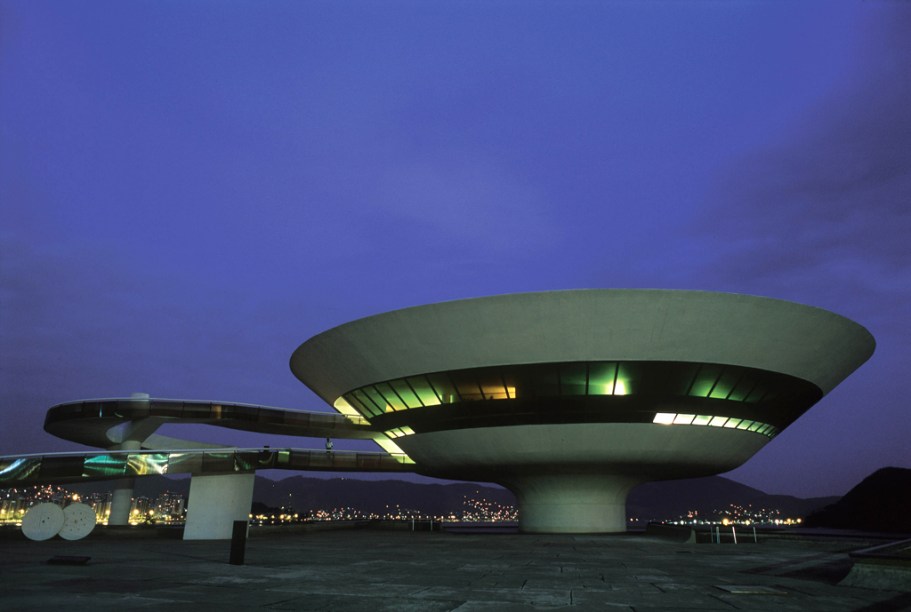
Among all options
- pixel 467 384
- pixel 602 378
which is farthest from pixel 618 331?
pixel 467 384

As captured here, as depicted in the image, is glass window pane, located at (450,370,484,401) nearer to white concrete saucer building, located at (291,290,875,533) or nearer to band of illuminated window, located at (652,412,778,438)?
white concrete saucer building, located at (291,290,875,533)

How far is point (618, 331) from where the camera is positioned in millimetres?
27859

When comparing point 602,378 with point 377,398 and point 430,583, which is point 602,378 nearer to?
point 377,398

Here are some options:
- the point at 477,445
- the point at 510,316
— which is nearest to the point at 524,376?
the point at 510,316

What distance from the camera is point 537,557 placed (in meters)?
19.3

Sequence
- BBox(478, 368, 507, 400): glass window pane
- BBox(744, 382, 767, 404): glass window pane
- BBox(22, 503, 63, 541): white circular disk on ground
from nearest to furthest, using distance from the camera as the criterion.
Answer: BBox(22, 503, 63, 541): white circular disk on ground < BBox(478, 368, 507, 400): glass window pane < BBox(744, 382, 767, 404): glass window pane

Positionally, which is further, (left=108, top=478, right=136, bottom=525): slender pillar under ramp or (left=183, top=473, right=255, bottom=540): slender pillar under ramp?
(left=108, top=478, right=136, bottom=525): slender pillar under ramp

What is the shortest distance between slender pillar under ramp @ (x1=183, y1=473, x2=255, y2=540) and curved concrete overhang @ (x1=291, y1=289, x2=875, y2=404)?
10.9 metres

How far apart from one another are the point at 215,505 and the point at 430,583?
77.4 ft

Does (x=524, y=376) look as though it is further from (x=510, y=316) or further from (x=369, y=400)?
(x=369, y=400)

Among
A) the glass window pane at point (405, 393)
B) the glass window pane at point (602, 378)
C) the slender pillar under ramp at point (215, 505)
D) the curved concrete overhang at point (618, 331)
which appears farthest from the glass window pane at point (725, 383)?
the slender pillar under ramp at point (215, 505)

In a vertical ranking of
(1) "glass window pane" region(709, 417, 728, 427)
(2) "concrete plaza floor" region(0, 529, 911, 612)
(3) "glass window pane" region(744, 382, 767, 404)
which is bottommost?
(2) "concrete plaza floor" region(0, 529, 911, 612)

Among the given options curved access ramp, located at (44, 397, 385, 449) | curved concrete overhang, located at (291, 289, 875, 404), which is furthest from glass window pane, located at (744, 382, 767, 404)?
curved access ramp, located at (44, 397, 385, 449)

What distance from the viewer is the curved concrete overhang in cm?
2750
